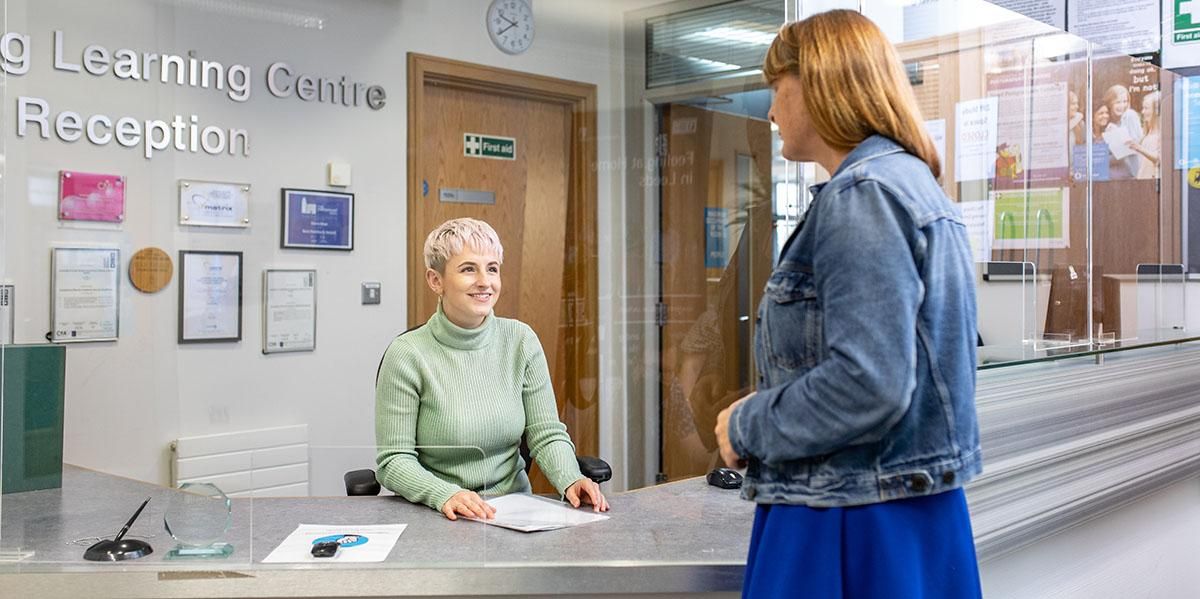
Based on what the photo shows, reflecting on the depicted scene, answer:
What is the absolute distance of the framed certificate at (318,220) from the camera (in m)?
2.78

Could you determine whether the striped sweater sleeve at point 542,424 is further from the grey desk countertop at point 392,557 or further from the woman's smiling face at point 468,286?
the grey desk countertop at point 392,557

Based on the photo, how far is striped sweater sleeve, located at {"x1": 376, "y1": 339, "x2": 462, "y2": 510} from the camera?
6.68 ft

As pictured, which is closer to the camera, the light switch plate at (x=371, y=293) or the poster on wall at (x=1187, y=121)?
the light switch plate at (x=371, y=293)

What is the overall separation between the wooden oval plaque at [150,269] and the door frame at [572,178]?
671mm

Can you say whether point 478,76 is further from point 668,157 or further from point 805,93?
point 805,93

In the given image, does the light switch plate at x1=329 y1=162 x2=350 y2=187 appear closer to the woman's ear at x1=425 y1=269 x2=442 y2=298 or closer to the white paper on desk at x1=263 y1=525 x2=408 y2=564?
the woman's ear at x1=425 y1=269 x2=442 y2=298

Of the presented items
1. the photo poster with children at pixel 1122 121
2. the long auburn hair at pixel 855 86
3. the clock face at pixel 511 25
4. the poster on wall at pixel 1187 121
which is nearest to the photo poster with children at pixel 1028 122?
the photo poster with children at pixel 1122 121

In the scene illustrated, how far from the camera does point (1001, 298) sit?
221 centimetres

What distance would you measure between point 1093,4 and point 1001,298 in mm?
1476

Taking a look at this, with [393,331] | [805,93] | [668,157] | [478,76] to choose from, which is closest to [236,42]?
[478,76]

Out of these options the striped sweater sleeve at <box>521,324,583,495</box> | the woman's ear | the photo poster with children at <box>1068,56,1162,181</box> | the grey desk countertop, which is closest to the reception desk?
the grey desk countertop

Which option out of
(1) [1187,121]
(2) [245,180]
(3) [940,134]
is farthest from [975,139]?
(2) [245,180]

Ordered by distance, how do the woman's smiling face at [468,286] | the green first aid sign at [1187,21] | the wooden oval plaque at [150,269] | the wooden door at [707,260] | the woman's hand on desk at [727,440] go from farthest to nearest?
1. the wooden door at [707,260]
2. the green first aid sign at [1187,21]
3. the wooden oval plaque at [150,269]
4. the woman's smiling face at [468,286]
5. the woman's hand on desk at [727,440]

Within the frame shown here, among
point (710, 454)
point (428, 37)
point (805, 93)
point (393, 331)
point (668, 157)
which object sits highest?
point (428, 37)
